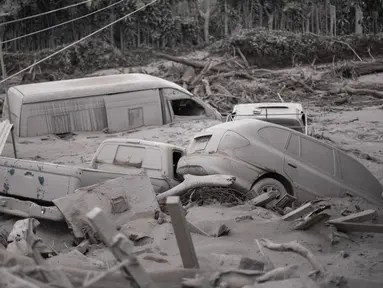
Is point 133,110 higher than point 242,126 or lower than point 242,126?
lower

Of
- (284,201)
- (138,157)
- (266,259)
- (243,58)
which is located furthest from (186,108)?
(243,58)

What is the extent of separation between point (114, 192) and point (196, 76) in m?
18.5

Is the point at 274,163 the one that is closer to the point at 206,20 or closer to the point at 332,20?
the point at 206,20

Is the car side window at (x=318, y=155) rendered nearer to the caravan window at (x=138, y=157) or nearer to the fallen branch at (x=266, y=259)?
the caravan window at (x=138, y=157)

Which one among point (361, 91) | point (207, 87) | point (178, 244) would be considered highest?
point (178, 244)

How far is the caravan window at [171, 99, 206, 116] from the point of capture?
17484mm

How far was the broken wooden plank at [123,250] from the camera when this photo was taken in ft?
12.5

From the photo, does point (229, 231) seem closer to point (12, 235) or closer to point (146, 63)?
point (12, 235)

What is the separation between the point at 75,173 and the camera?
9.62 meters

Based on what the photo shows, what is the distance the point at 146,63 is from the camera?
31.3 meters

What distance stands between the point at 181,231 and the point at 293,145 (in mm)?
6375

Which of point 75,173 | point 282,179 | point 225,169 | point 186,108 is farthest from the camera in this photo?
point 186,108

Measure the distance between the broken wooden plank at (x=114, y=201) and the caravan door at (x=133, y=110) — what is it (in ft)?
26.1

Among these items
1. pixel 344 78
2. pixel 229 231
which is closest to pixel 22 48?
pixel 344 78
